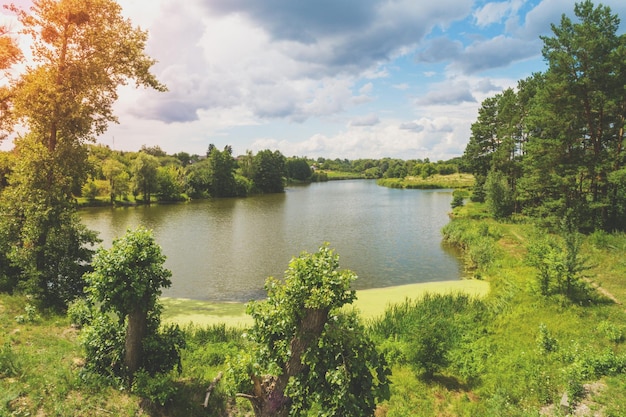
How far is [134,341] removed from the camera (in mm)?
7742

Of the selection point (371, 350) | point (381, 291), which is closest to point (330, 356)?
point (371, 350)

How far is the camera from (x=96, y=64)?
14609 millimetres

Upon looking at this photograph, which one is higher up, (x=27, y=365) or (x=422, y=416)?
(x=27, y=365)

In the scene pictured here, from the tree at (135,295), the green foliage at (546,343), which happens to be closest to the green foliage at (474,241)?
the green foliage at (546,343)

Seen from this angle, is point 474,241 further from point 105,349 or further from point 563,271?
point 105,349

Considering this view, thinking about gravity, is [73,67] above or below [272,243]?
above

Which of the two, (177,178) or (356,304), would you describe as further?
(177,178)

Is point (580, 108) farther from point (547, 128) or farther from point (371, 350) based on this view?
point (371, 350)

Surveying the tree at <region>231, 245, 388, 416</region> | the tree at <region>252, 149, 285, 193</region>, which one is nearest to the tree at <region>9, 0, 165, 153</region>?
the tree at <region>231, 245, 388, 416</region>

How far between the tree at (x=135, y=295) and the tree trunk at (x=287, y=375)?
10.3 ft

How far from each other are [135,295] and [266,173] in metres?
83.4

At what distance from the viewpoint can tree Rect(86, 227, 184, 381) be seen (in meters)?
7.30

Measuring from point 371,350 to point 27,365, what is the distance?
306 inches

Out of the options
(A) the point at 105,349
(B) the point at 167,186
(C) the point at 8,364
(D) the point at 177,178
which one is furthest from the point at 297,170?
(C) the point at 8,364
